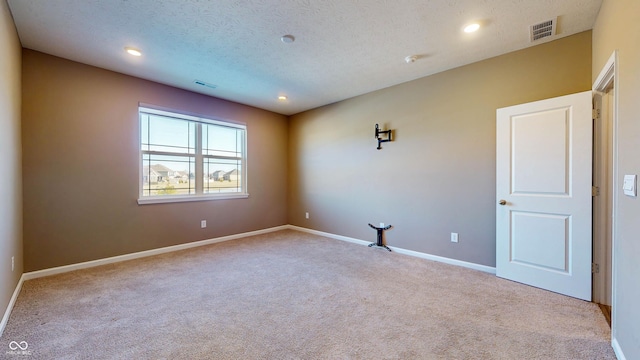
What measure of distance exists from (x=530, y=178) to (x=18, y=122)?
5.39m

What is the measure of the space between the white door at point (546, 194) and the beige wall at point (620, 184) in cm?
81

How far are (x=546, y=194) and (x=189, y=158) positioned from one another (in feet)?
15.9

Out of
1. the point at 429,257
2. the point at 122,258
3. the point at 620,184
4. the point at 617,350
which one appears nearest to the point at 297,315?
the point at 617,350

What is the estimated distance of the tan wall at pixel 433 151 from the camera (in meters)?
2.89

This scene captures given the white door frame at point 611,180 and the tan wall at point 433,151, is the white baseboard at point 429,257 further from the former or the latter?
the white door frame at point 611,180

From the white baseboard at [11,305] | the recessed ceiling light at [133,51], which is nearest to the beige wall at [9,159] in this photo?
the white baseboard at [11,305]

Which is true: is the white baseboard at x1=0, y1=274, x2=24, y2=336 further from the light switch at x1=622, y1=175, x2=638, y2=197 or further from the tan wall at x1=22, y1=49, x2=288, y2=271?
the light switch at x1=622, y1=175, x2=638, y2=197

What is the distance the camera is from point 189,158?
4.40 m

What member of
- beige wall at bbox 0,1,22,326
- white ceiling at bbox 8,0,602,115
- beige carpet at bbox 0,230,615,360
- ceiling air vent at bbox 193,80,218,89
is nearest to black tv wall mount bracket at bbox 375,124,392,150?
white ceiling at bbox 8,0,602,115

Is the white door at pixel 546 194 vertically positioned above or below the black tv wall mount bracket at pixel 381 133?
below

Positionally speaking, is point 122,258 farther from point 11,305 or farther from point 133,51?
point 133,51

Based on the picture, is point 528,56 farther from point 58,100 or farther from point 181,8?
point 58,100

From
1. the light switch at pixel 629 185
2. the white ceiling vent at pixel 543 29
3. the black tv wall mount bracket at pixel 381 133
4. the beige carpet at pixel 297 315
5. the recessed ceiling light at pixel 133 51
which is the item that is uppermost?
the recessed ceiling light at pixel 133 51

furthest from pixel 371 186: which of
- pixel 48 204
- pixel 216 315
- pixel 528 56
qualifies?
pixel 48 204
